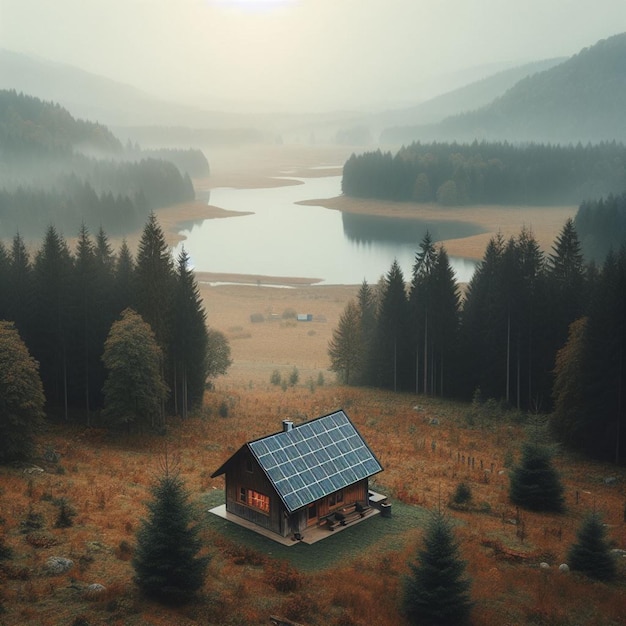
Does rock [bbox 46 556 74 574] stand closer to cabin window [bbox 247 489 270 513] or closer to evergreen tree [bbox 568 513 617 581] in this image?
cabin window [bbox 247 489 270 513]

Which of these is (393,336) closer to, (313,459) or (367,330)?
(367,330)

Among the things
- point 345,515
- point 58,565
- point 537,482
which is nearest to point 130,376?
point 345,515

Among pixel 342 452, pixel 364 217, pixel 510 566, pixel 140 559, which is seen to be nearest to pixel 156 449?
pixel 342 452

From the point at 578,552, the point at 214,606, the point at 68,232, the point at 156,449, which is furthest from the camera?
the point at 68,232

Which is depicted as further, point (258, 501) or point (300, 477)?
point (258, 501)

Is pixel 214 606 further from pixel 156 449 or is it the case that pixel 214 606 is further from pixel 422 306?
pixel 422 306

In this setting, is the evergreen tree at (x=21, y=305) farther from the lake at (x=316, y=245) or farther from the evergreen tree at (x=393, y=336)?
the lake at (x=316, y=245)
